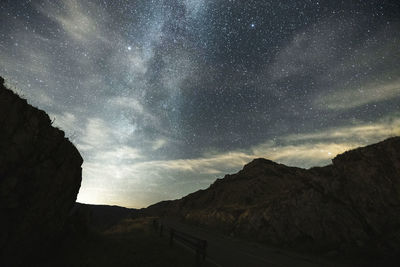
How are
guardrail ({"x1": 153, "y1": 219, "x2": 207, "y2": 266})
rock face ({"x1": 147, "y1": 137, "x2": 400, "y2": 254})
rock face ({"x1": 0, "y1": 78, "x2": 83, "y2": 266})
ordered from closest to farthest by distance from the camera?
rock face ({"x1": 0, "y1": 78, "x2": 83, "y2": 266})
guardrail ({"x1": 153, "y1": 219, "x2": 207, "y2": 266})
rock face ({"x1": 147, "y1": 137, "x2": 400, "y2": 254})

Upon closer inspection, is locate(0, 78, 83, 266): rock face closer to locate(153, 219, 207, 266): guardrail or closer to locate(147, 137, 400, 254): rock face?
locate(153, 219, 207, 266): guardrail

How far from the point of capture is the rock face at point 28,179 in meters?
8.78

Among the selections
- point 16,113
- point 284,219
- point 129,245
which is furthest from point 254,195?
point 16,113

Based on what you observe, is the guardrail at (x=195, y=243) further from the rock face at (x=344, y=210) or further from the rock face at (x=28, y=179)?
the rock face at (x=344, y=210)

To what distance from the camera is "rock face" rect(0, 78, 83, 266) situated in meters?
8.78

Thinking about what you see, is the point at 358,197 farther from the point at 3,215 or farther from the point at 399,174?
the point at 3,215

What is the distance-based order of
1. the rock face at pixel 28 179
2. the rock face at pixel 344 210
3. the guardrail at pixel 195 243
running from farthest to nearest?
the rock face at pixel 344 210 → the guardrail at pixel 195 243 → the rock face at pixel 28 179

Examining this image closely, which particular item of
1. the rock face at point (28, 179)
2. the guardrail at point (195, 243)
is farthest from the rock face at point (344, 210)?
the rock face at point (28, 179)

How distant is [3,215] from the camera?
28.4ft

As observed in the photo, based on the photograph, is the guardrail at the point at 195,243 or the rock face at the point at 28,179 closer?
the rock face at the point at 28,179

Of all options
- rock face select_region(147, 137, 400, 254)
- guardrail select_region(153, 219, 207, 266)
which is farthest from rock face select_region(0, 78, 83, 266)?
rock face select_region(147, 137, 400, 254)

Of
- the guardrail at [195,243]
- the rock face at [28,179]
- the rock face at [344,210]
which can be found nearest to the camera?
the rock face at [28,179]

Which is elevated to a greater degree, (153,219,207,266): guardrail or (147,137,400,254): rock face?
(147,137,400,254): rock face

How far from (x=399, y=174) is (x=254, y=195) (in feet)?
109
